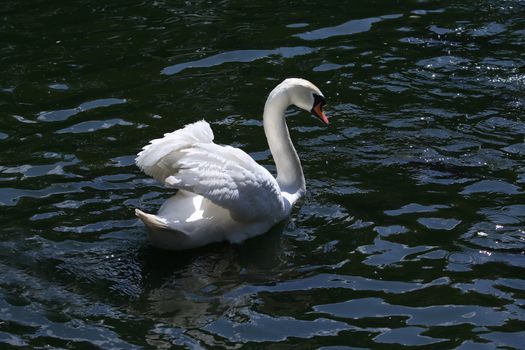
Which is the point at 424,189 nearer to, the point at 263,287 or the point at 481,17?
the point at 263,287

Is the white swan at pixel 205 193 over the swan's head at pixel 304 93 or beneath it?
beneath

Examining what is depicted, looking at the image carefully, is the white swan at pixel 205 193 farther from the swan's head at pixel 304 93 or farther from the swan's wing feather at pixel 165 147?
the swan's head at pixel 304 93

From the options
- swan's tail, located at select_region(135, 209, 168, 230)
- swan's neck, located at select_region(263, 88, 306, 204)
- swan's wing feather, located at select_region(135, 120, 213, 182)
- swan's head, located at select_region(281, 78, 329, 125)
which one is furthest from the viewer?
swan's head, located at select_region(281, 78, 329, 125)

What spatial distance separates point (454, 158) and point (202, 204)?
257 centimetres

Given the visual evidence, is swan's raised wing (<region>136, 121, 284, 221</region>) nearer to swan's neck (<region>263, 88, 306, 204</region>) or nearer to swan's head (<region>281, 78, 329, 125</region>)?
swan's neck (<region>263, 88, 306, 204</region>)

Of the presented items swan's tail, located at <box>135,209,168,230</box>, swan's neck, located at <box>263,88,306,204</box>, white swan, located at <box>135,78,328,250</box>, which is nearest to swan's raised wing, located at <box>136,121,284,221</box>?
white swan, located at <box>135,78,328,250</box>

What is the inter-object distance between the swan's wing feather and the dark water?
509 mm

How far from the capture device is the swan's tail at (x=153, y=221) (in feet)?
25.4

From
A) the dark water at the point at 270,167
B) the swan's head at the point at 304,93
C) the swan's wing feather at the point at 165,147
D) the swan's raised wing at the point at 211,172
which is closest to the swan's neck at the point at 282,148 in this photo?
the swan's head at the point at 304,93

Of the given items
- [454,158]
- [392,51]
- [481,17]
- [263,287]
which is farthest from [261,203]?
[481,17]

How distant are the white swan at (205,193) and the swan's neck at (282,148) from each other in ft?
0.99

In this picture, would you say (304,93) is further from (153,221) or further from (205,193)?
(153,221)

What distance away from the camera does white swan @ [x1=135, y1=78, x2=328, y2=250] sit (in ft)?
26.3

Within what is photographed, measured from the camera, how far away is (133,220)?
8.70 meters
